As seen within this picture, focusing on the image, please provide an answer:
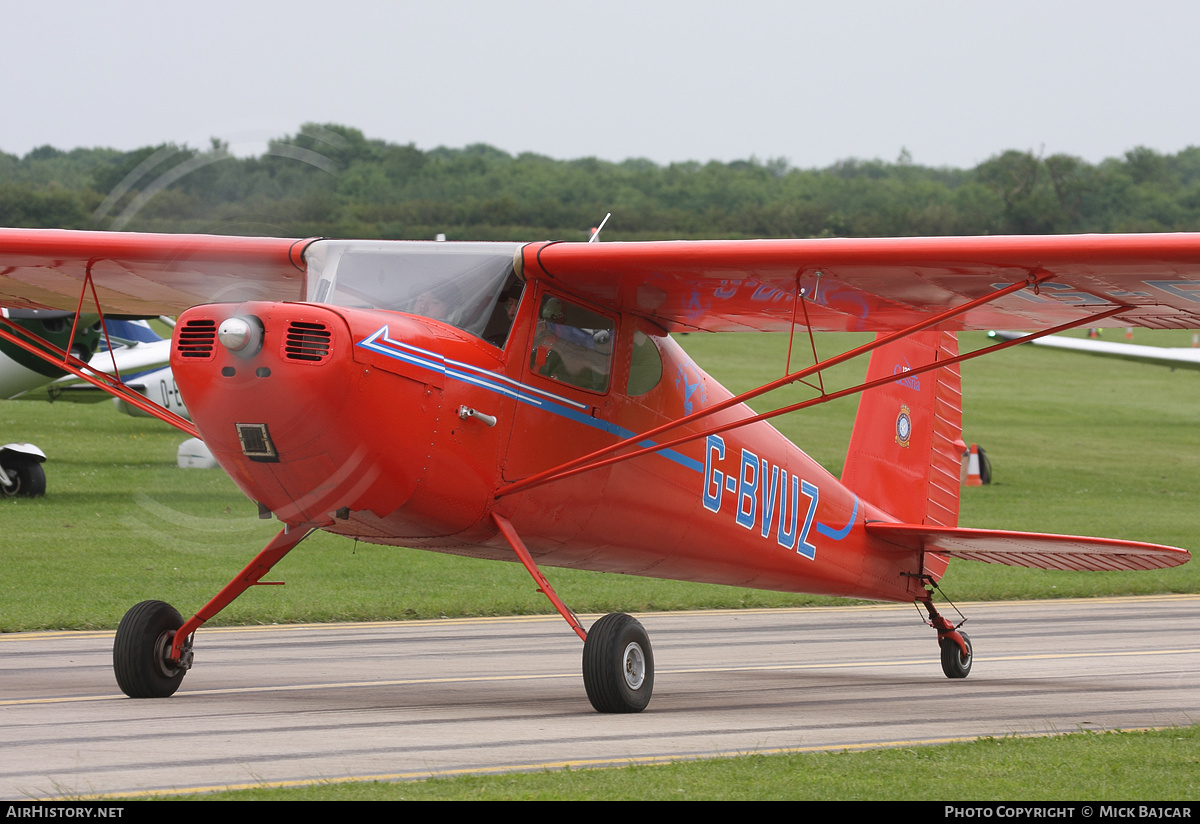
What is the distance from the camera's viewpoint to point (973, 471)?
104 ft

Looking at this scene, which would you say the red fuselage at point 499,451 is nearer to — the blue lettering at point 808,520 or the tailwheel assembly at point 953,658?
the blue lettering at point 808,520

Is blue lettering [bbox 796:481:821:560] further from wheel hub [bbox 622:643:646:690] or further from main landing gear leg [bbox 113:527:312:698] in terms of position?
main landing gear leg [bbox 113:527:312:698]

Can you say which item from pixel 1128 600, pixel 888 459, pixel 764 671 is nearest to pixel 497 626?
pixel 764 671

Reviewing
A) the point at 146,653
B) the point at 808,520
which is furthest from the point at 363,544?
the point at 146,653

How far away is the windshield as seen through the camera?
27.5ft

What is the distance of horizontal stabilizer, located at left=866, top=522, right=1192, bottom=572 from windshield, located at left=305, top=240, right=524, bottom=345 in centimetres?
466

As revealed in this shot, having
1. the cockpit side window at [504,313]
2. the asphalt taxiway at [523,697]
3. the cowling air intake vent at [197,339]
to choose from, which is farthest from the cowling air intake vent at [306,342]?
the asphalt taxiway at [523,697]

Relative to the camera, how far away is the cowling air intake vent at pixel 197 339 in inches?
285

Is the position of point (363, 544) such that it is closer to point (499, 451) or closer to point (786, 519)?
point (786, 519)

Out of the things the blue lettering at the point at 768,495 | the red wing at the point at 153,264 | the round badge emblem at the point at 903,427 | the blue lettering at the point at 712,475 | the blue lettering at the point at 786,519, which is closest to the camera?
the red wing at the point at 153,264

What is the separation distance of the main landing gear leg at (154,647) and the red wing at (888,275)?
8.59 ft

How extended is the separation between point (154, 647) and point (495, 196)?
817 centimetres

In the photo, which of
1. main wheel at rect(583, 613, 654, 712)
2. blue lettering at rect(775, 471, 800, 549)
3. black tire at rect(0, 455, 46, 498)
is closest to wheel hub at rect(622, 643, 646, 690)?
main wheel at rect(583, 613, 654, 712)
